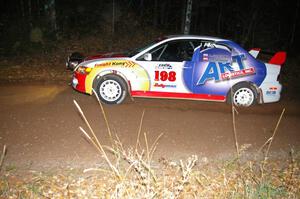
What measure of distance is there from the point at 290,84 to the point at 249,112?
4.43 m

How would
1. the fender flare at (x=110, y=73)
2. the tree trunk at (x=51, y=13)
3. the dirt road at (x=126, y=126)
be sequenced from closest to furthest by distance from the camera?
the dirt road at (x=126, y=126) → the fender flare at (x=110, y=73) → the tree trunk at (x=51, y=13)

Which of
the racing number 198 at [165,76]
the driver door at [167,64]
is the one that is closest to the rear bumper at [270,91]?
the driver door at [167,64]

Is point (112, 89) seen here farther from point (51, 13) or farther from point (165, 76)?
point (51, 13)

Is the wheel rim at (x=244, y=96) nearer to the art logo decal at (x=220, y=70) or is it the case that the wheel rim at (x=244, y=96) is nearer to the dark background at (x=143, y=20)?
the art logo decal at (x=220, y=70)

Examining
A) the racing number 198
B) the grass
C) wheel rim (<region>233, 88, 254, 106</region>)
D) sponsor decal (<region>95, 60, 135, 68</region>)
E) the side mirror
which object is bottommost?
the grass

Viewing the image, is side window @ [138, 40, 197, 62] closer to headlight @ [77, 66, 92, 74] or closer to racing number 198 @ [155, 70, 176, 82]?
racing number 198 @ [155, 70, 176, 82]

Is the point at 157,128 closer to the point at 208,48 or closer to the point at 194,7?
the point at 208,48

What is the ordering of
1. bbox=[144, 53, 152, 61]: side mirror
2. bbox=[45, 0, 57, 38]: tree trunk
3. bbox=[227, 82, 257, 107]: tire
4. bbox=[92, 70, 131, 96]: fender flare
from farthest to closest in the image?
1. bbox=[45, 0, 57, 38]: tree trunk
2. bbox=[227, 82, 257, 107]: tire
3. bbox=[92, 70, 131, 96]: fender flare
4. bbox=[144, 53, 152, 61]: side mirror

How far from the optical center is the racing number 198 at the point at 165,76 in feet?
26.5

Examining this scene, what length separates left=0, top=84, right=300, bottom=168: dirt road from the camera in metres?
5.76

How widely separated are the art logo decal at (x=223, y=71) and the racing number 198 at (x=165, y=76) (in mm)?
649

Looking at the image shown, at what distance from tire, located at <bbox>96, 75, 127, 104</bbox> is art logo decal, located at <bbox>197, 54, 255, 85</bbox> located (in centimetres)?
187

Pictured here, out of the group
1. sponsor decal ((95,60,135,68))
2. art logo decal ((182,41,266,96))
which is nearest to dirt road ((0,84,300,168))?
art logo decal ((182,41,266,96))

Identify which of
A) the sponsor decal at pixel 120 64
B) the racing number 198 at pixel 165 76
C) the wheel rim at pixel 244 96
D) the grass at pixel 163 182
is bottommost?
the grass at pixel 163 182
